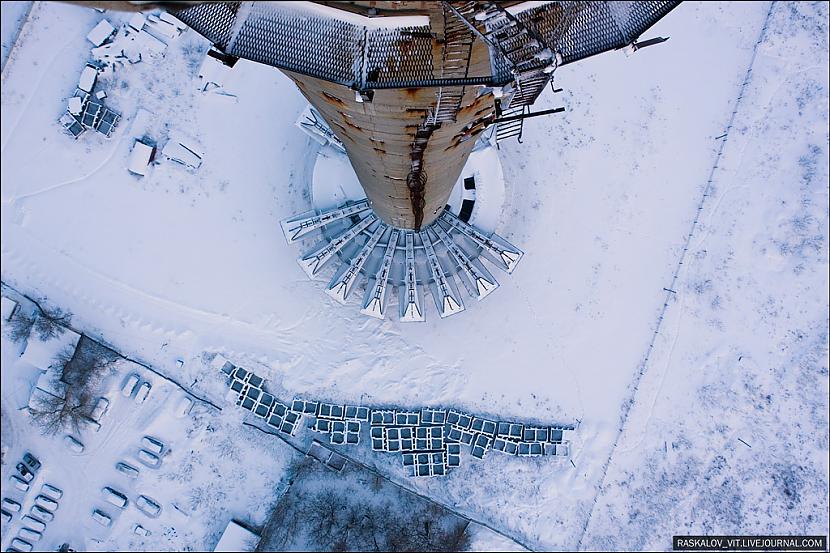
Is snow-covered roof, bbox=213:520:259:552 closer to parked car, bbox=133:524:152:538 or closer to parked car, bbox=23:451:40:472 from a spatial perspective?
parked car, bbox=133:524:152:538

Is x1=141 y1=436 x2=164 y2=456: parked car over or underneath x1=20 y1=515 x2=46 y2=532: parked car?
over

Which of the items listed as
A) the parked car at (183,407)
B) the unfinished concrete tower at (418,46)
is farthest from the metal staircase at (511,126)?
the parked car at (183,407)

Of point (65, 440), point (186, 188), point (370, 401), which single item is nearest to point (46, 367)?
point (65, 440)

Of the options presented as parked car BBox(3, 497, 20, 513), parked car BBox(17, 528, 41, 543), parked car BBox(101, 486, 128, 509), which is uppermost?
parked car BBox(101, 486, 128, 509)

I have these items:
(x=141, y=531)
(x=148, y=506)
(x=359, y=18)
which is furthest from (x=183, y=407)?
(x=359, y=18)

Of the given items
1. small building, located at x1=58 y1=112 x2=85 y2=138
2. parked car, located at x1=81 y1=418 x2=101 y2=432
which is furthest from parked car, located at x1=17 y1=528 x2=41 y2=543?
small building, located at x1=58 y1=112 x2=85 y2=138

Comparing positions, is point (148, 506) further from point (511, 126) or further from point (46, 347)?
point (511, 126)

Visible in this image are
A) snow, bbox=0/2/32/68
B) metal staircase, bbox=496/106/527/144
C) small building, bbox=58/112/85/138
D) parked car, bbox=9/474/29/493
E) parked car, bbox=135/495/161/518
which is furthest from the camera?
snow, bbox=0/2/32/68

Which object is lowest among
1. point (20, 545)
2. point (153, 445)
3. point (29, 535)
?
point (20, 545)
